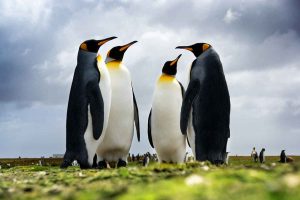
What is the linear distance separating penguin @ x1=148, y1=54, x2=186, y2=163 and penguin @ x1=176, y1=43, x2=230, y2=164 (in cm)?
134

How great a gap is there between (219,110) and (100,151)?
3.67 metres

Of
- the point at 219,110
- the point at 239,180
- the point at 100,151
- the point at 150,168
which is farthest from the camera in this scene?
the point at 100,151

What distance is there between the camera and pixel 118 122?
505 inches

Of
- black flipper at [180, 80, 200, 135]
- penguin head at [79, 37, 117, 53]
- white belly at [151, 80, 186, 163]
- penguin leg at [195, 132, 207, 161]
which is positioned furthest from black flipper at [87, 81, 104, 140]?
penguin leg at [195, 132, 207, 161]

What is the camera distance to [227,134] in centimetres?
1212

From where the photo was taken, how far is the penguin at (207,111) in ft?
38.5

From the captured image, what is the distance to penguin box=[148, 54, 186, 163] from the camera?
44.7ft

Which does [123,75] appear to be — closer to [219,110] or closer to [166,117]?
[166,117]

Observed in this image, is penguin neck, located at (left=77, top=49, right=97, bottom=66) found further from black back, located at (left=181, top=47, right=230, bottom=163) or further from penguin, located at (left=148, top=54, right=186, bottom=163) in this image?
black back, located at (left=181, top=47, right=230, bottom=163)

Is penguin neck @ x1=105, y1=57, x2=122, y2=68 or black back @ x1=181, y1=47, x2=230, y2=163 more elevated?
penguin neck @ x1=105, y1=57, x2=122, y2=68

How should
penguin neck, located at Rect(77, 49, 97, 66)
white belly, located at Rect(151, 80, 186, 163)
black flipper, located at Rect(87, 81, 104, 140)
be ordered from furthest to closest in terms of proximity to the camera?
white belly, located at Rect(151, 80, 186, 163) < penguin neck, located at Rect(77, 49, 97, 66) < black flipper, located at Rect(87, 81, 104, 140)

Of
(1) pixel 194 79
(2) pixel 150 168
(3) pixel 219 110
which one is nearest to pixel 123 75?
(1) pixel 194 79

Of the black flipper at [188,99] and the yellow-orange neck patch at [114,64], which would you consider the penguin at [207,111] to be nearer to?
the black flipper at [188,99]

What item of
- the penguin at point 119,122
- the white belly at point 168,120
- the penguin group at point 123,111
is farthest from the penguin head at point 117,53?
the white belly at point 168,120
